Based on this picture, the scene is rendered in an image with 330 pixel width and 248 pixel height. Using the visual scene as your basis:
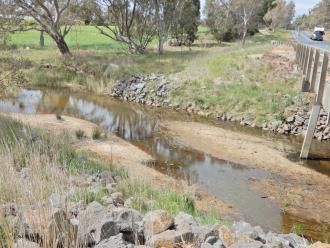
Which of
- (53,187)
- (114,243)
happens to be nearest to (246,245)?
(114,243)

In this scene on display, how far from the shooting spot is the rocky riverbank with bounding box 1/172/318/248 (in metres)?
4.52

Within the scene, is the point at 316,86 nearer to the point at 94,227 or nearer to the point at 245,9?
the point at 94,227

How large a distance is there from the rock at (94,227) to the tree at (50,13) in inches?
1195

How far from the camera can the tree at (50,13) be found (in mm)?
33422

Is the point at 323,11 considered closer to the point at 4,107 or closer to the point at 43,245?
the point at 4,107

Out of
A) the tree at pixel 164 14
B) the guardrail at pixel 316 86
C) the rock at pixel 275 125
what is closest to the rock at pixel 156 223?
the guardrail at pixel 316 86

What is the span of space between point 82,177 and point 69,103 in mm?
17860

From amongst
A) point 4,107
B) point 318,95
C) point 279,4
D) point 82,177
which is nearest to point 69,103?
point 4,107

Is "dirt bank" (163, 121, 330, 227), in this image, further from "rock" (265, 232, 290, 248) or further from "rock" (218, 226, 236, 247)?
"rock" (218, 226, 236, 247)

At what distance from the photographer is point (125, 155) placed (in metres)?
14.9

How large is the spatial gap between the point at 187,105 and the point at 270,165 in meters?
10.3

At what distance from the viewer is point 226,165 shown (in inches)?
595

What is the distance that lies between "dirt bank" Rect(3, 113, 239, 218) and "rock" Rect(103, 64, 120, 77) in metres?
10.8

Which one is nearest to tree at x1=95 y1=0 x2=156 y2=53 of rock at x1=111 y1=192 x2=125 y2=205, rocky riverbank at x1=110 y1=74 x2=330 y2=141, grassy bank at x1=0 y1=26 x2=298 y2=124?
grassy bank at x1=0 y1=26 x2=298 y2=124
